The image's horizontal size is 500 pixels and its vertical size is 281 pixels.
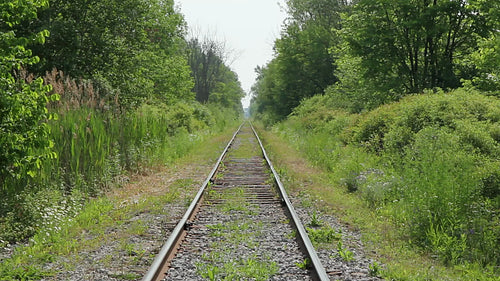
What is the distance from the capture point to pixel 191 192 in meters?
9.47

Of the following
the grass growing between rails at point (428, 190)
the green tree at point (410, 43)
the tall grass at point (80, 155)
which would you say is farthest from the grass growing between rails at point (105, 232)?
the green tree at point (410, 43)

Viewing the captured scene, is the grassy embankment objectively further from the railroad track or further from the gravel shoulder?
the railroad track

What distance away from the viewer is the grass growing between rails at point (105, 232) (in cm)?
483

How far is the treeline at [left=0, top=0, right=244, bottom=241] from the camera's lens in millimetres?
5762

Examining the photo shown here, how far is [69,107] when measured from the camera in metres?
8.48

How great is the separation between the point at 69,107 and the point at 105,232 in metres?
3.39

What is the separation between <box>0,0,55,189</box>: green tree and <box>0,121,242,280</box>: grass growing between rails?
1.12 metres

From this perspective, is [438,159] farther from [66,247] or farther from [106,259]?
[66,247]

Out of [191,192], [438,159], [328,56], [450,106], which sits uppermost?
[328,56]

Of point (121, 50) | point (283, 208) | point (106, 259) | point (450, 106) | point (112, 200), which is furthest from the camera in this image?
point (121, 50)

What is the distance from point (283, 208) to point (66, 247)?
12.9 ft

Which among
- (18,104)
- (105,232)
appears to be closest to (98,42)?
(18,104)

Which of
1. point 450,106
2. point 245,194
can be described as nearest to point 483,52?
point 450,106

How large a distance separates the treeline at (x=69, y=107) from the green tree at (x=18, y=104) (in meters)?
0.01
